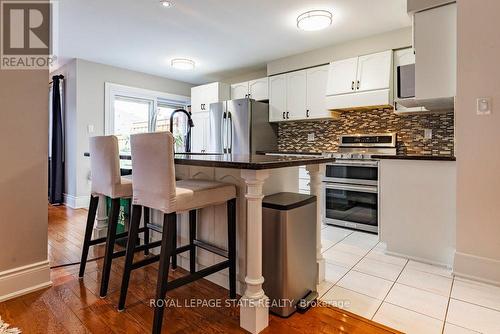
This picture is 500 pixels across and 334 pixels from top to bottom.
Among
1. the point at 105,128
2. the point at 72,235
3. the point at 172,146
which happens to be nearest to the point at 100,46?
the point at 105,128

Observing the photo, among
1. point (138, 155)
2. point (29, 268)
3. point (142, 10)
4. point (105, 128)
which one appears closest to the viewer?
point (138, 155)

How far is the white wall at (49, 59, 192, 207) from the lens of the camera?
4480 millimetres

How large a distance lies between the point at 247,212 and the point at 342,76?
3.00m

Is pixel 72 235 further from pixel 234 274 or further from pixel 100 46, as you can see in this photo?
pixel 100 46

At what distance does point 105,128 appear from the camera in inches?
188

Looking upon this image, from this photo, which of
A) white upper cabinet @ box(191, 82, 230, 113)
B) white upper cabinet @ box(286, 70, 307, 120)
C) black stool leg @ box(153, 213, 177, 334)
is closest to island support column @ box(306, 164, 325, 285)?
black stool leg @ box(153, 213, 177, 334)

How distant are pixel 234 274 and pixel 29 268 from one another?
137cm

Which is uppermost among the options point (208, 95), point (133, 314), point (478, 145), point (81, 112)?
point (208, 95)

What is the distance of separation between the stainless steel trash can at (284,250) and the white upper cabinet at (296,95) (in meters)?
2.81

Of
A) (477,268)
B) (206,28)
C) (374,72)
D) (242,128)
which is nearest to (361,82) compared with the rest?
(374,72)

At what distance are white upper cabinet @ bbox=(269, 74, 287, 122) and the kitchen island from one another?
8.48 feet

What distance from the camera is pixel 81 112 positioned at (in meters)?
4.50

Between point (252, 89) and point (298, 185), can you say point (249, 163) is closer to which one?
point (298, 185)
